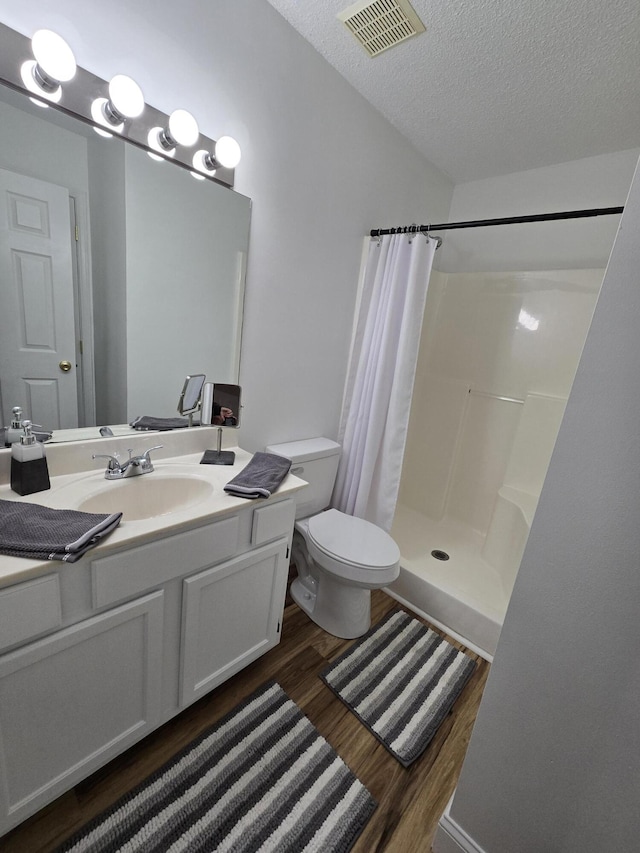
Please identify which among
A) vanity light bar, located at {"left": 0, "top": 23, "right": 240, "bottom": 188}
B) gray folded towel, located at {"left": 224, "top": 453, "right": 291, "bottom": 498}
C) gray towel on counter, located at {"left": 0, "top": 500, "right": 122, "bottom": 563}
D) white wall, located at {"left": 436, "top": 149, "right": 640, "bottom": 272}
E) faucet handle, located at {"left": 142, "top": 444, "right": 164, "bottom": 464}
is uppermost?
white wall, located at {"left": 436, "top": 149, "right": 640, "bottom": 272}

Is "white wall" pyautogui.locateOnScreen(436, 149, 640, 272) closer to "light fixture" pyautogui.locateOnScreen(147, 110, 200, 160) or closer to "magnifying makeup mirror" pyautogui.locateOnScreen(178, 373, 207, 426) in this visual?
"light fixture" pyautogui.locateOnScreen(147, 110, 200, 160)

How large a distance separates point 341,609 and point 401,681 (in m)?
0.36

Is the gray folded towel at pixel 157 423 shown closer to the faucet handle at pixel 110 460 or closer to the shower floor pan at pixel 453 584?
the faucet handle at pixel 110 460

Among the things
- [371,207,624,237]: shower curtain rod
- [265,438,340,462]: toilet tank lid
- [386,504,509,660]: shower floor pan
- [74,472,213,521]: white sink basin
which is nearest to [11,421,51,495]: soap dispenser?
[74,472,213,521]: white sink basin

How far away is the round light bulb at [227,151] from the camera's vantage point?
1.27 m

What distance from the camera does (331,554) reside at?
1526 mm

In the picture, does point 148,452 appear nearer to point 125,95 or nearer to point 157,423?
point 157,423

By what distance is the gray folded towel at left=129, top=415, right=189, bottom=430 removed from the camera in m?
1.35

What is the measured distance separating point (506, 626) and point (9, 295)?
61.3 inches

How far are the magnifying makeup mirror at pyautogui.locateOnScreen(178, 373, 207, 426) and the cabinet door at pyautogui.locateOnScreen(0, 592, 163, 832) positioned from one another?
726 mm

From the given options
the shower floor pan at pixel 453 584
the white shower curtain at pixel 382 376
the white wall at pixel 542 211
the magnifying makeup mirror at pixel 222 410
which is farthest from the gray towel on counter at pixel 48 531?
the white wall at pixel 542 211

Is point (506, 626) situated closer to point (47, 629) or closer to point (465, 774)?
point (465, 774)

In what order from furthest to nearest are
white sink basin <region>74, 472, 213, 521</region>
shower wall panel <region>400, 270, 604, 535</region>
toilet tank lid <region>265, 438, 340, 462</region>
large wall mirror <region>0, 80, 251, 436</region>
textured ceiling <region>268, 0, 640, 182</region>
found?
shower wall panel <region>400, 270, 604, 535</region> < toilet tank lid <region>265, 438, 340, 462</region> < textured ceiling <region>268, 0, 640, 182</region> < white sink basin <region>74, 472, 213, 521</region> < large wall mirror <region>0, 80, 251, 436</region>

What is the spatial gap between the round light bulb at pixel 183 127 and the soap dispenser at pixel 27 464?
3.33 feet
